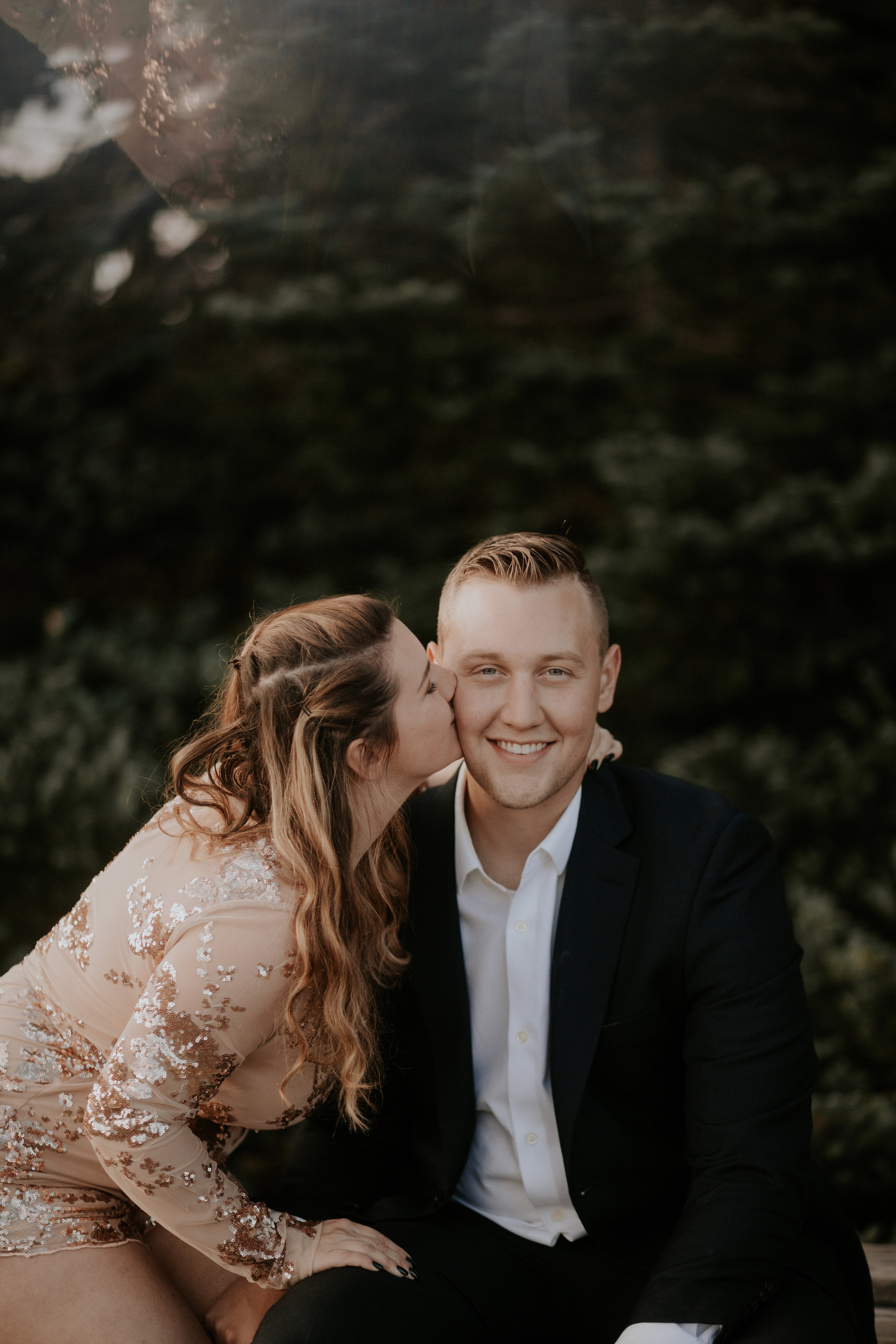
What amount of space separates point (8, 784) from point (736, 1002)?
9.99 feet

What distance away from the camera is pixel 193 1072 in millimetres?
1679

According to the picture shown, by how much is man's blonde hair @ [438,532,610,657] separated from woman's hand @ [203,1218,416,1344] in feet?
3.50

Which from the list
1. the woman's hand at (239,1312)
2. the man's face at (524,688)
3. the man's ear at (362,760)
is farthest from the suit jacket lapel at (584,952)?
the woman's hand at (239,1312)

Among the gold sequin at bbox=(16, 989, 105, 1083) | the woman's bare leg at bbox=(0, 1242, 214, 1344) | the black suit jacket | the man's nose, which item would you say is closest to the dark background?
the gold sequin at bbox=(16, 989, 105, 1083)

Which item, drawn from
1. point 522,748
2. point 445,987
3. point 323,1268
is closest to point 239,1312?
point 323,1268

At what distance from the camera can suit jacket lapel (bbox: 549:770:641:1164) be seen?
188 cm

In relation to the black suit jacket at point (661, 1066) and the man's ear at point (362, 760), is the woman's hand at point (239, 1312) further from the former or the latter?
the man's ear at point (362, 760)

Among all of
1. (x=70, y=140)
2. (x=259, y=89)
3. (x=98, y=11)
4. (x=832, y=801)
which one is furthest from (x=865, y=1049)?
(x=70, y=140)

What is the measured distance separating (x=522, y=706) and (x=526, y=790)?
0.52ft

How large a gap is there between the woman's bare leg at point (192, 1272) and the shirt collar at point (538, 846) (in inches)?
32.5

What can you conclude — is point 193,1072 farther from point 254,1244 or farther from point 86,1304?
point 86,1304

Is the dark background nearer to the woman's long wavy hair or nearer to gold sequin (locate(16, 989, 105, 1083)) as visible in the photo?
gold sequin (locate(16, 989, 105, 1083))

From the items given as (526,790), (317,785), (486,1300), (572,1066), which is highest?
(317,785)

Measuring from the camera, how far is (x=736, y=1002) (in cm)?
184
